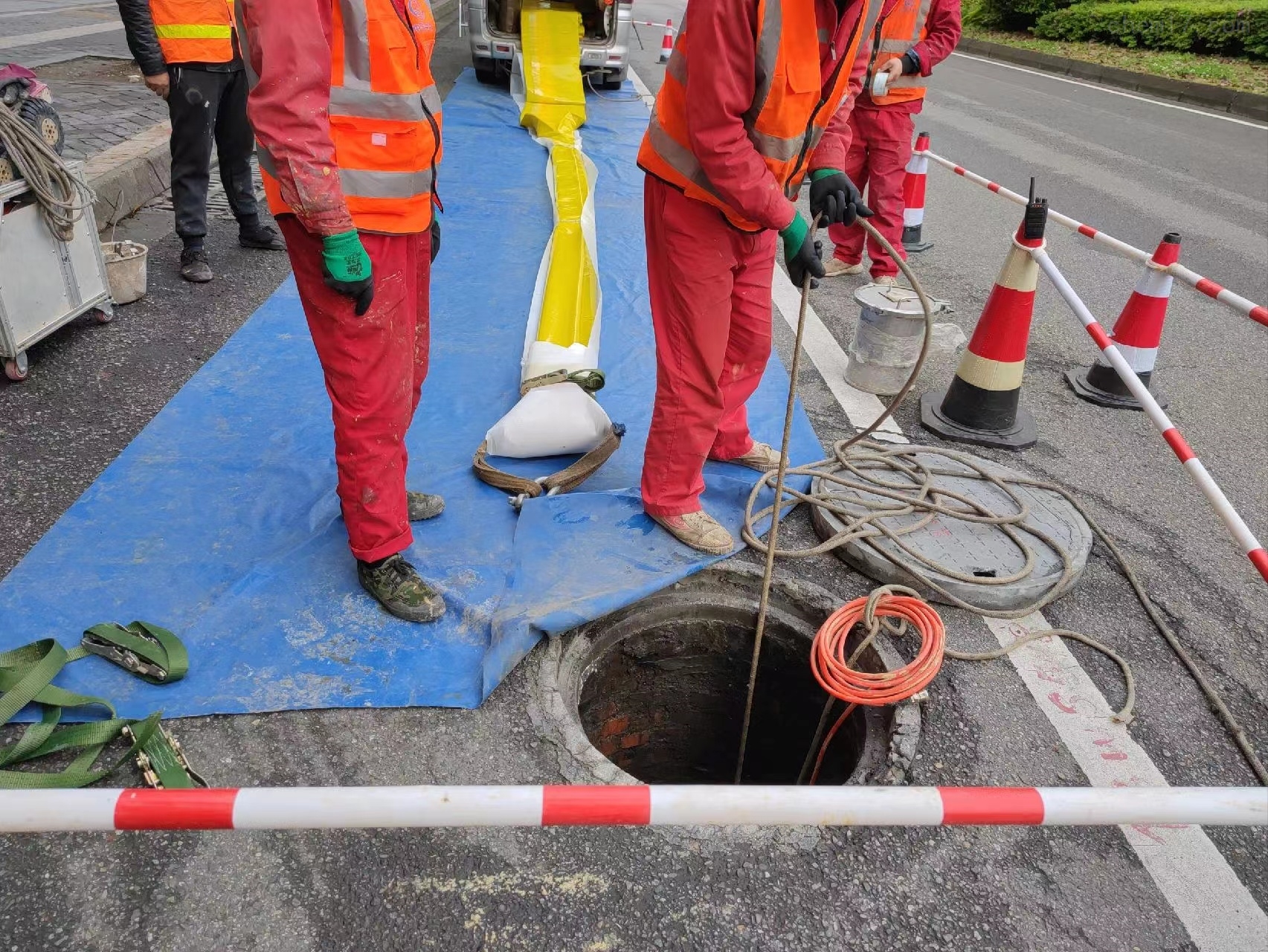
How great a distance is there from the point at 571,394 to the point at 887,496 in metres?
1.27

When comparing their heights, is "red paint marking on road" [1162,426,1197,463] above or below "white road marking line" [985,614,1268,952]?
above

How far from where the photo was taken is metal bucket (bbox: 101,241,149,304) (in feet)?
14.4

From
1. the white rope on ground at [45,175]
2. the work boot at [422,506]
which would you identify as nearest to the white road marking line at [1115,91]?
the work boot at [422,506]

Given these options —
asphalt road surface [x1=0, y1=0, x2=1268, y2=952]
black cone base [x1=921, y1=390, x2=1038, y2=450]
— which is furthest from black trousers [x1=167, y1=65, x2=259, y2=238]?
black cone base [x1=921, y1=390, x2=1038, y2=450]

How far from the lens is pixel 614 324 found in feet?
15.5

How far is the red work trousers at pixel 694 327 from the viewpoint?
265cm

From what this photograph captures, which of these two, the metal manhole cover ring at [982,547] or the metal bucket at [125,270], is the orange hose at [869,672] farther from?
the metal bucket at [125,270]

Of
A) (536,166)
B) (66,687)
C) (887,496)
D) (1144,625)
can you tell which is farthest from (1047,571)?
(536,166)

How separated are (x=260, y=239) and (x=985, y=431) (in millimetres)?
4304

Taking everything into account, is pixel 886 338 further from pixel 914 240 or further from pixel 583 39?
pixel 583 39

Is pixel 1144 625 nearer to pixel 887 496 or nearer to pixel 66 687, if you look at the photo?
pixel 887 496

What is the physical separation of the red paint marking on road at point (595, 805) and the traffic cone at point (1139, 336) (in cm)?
363

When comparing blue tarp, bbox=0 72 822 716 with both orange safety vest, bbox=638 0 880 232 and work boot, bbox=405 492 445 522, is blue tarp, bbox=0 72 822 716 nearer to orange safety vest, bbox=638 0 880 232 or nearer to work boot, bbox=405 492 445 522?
work boot, bbox=405 492 445 522

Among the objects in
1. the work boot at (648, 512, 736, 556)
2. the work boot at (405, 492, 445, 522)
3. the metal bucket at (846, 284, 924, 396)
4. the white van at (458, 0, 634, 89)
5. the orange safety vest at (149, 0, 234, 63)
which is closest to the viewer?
the work boot at (648, 512, 736, 556)
